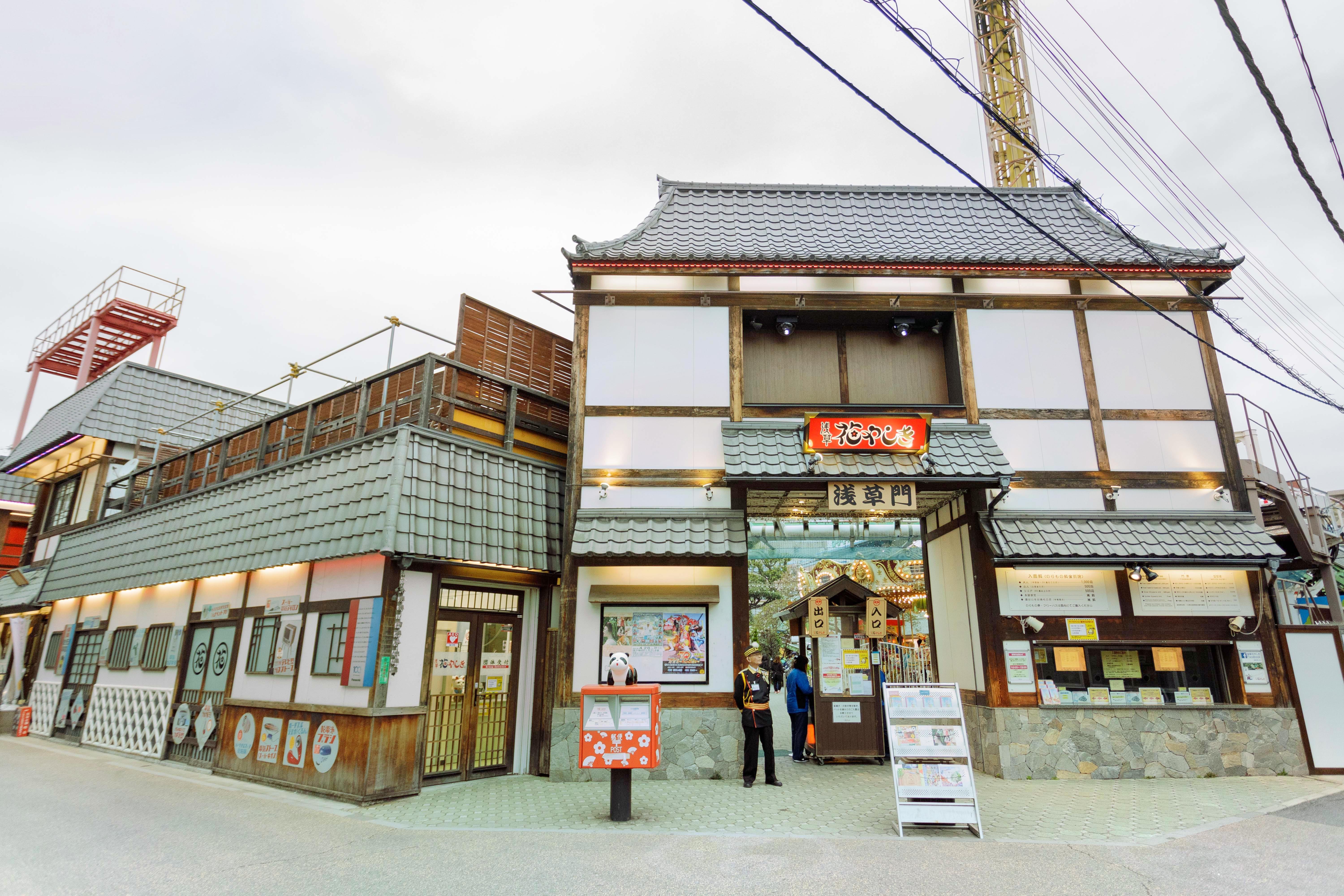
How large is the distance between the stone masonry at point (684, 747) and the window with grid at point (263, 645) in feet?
14.5

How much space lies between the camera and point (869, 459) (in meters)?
10.6

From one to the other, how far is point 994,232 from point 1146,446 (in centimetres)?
489

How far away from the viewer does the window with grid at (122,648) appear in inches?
540

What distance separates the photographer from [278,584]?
10.8 m

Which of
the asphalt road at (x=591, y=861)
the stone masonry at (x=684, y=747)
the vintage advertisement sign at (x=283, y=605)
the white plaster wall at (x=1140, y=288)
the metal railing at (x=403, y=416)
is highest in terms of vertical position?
the white plaster wall at (x=1140, y=288)

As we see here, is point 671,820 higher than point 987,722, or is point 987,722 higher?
point 987,722

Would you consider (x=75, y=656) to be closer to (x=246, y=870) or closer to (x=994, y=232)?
(x=246, y=870)

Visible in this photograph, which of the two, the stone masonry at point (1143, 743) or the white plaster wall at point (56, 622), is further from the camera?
the white plaster wall at point (56, 622)

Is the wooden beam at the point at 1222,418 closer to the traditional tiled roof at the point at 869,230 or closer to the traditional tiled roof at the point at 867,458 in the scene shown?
the traditional tiled roof at the point at 869,230

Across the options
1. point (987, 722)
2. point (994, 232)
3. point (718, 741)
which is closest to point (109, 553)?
point (718, 741)

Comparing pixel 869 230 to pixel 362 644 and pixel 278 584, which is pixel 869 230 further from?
pixel 278 584

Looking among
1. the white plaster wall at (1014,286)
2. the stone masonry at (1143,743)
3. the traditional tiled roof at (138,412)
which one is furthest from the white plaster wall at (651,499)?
the traditional tiled roof at (138,412)

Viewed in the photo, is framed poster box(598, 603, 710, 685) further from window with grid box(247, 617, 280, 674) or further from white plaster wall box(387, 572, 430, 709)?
window with grid box(247, 617, 280, 674)

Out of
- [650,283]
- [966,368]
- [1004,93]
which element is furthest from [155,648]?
[1004,93]
